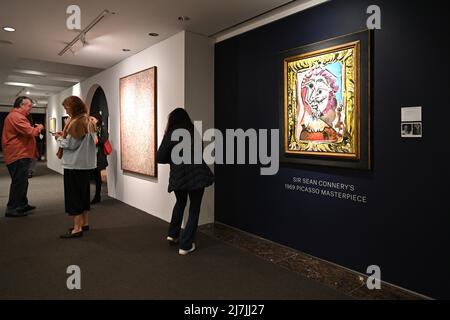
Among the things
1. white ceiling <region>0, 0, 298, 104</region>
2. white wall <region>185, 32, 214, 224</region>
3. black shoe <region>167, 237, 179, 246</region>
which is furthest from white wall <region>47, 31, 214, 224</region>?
black shoe <region>167, 237, 179, 246</region>

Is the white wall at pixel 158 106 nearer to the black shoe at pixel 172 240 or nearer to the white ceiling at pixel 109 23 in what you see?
the white ceiling at pixel 109 23

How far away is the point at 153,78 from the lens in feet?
15.1

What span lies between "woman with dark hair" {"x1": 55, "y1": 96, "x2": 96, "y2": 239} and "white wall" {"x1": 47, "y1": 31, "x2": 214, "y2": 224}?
1119mm

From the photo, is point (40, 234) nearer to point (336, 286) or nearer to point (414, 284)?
point (336, 286)

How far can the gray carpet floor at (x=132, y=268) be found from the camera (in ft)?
8.04

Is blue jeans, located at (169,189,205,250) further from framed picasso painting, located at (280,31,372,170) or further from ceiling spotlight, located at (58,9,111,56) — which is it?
ceiling spotlight, located at (58,9,111,56)

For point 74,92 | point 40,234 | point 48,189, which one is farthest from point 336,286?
point 74,92

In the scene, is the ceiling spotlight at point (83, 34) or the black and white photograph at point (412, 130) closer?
the black and white photograph at point (412, 130)

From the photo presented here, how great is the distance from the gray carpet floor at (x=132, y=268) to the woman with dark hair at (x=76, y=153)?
492 mm

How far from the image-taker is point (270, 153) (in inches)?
142

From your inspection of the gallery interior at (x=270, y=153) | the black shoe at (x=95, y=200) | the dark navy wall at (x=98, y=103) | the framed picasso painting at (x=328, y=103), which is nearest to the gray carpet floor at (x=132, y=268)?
the gallery interior at (x=270, y=153)

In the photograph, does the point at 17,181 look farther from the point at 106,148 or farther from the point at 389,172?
the point at 389,172

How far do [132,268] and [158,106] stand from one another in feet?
7.92

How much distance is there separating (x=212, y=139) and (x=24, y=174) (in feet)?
9.15
